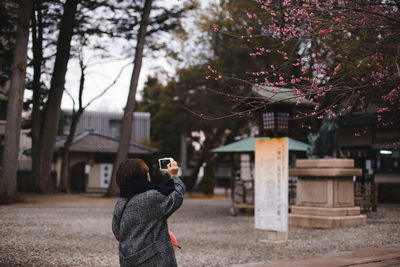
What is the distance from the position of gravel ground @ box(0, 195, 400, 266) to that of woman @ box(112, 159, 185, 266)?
372 cm

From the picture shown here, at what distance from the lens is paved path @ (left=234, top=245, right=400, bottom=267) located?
6.68 metres

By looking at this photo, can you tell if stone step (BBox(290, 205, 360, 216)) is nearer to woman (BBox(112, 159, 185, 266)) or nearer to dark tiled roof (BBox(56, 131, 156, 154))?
woman (BBox(112, 159, 185, 266))

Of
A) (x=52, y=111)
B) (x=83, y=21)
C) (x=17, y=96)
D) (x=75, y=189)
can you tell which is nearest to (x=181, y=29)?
(x=83, y=21)

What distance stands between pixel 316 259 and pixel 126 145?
57.2ft

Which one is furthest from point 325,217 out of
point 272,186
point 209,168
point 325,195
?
point 209,168

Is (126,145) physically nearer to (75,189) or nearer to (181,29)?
(181,29)

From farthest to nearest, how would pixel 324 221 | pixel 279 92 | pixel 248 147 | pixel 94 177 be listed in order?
1. pixel 94 177
2. pixel 248 147
3. pixel 324 221
4. pixel 279 92

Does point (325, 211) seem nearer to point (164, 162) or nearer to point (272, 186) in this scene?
point (272, 186)

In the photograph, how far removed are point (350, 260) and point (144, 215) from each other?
162 inches

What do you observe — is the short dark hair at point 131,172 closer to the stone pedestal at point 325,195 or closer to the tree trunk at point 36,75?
the stone pedestal at point 325,195

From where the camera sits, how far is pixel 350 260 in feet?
23.0

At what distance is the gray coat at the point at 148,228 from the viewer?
3.96 meters

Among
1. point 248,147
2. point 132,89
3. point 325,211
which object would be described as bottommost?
point 325,211

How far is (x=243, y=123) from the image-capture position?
26.5 meters
